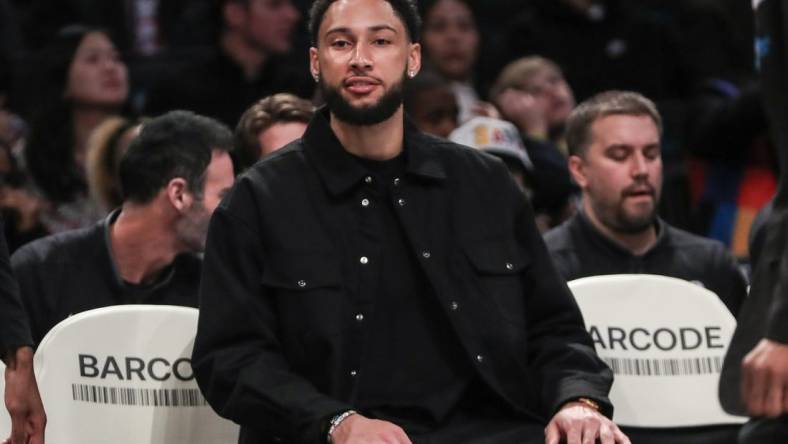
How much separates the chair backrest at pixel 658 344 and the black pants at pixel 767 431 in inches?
51.5

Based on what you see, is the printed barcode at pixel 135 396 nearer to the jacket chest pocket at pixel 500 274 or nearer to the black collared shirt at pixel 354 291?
the black collared shirt at pixel 354 291

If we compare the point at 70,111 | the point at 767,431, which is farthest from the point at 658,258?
the point at 70,111

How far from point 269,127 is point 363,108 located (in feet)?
4.29

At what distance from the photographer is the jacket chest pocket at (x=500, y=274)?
3877 mm

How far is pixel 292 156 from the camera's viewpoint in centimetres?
395

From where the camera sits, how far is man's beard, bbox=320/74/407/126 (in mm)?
3891

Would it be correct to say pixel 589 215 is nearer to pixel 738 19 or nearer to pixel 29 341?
pixel 29 341

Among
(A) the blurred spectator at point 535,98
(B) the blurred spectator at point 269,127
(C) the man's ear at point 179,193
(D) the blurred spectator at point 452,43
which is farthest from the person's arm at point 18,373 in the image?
(D) the blurred spectator at point 452,43

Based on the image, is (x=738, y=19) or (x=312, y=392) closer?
(x=312, y=392)

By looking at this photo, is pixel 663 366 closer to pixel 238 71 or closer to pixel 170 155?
pixel 170 155

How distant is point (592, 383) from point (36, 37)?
5214 mm

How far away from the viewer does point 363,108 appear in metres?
3.89

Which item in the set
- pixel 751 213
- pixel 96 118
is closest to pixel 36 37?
pixel 96 118

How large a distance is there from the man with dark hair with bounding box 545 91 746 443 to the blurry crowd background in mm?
627
